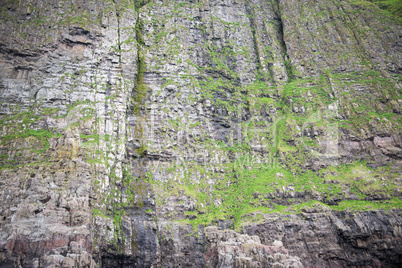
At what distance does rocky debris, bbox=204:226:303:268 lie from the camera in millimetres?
25547

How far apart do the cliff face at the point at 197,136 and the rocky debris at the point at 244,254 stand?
0.44 feet

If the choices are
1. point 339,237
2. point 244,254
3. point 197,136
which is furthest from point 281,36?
point 244,254

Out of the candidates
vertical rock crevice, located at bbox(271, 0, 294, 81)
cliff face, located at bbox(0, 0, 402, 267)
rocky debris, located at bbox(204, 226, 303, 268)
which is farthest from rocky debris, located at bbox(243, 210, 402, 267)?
vertical rock crevice, located at bbox(271, 0, 294, 81)

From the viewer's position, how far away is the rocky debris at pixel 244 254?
25547 mm

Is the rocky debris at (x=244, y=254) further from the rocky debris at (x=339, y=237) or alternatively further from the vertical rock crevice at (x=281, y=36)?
the vertical rock crevice at (x=281, y=36)

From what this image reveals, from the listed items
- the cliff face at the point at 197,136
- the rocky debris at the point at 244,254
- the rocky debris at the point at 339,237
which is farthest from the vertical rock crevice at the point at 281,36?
the rocky debris at the point at 244,254

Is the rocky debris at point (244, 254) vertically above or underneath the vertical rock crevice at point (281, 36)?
underneath

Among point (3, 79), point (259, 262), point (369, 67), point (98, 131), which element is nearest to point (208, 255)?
point (259, 262)

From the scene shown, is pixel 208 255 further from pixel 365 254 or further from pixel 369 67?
pixel 369 67

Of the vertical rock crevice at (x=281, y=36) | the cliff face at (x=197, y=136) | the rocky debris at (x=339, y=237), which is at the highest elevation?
the vertical rock crevice at (x=281, y=36)

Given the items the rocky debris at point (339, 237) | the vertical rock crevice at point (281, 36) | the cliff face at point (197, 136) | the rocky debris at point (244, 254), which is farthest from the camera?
the vertical rock crevice at point (281, 36)

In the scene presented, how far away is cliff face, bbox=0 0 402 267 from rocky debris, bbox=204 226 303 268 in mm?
134

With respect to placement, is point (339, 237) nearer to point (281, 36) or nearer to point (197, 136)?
point (197, 136)

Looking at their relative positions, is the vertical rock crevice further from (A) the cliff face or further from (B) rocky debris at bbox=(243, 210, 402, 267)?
(B) rocky debris at bbox=(243, 210, 402, 267)
